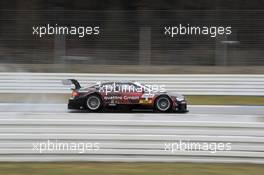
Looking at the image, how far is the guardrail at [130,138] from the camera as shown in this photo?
8.22 meters

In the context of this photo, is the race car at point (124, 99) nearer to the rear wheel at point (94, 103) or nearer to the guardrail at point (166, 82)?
the rear wheel at point (94, 103)

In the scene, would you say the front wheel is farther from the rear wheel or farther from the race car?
the rear wheel

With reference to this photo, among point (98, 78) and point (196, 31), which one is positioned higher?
point (196, 31)

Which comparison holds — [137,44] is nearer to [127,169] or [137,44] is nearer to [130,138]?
[130,138]

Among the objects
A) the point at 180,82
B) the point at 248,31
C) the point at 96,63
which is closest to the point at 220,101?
the point at 180,82

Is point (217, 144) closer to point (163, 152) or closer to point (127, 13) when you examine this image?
point (163, 152)

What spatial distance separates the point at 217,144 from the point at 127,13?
13.3 meters

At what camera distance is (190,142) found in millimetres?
8234

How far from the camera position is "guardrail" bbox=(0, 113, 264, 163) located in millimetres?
8219

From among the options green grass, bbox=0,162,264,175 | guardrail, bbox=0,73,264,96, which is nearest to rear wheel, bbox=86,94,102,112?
guardrail, bbox=0,73,264,96

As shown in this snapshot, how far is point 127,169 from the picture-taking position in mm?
7898

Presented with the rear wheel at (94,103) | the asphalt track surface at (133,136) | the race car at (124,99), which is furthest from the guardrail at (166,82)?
the asphalt track surface at (133,136)

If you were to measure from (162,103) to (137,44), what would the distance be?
544cm

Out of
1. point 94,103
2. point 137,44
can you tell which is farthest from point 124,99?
point 137,44
